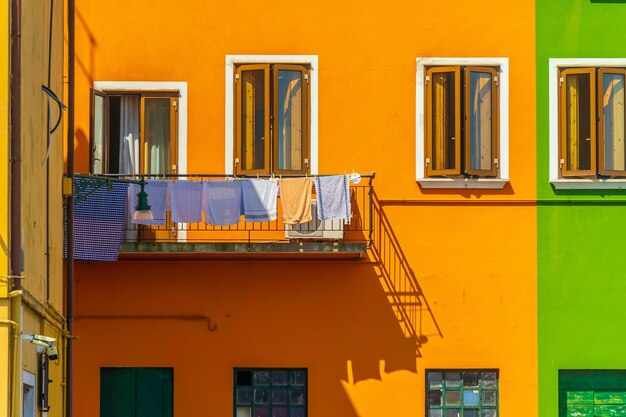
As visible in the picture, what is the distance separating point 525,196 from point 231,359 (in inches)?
200

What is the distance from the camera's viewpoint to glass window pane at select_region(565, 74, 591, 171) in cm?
2481

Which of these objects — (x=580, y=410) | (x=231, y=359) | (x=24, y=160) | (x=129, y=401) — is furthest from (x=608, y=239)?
(x=24, y=160)

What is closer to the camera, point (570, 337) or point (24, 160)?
point (24, 160)

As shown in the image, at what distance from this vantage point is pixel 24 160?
18.8 metres

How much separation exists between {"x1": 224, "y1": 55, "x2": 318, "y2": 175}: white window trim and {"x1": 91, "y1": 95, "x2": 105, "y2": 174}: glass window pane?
1890 millimetres

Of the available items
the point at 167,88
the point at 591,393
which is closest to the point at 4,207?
the point at 167,88

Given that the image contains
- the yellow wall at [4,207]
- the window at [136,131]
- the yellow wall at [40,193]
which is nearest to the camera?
the yellow wall at [4,207]

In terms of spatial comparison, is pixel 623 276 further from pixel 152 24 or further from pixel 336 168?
pixel 152 24

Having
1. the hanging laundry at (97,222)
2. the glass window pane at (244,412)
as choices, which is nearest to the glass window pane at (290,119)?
the hanging laundry at (97,222)

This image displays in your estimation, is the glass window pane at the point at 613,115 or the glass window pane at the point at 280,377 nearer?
the glass window pane at the point at 280,377

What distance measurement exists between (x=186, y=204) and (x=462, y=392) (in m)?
5.01

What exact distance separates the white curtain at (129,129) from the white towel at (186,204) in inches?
56.9

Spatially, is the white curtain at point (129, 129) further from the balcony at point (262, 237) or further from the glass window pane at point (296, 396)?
the glass window pane at point (296, 396)

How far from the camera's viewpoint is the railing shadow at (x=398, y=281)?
2459cm
